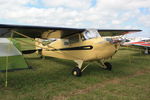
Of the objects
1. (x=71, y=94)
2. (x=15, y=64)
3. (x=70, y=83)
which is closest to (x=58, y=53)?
(x=15, y=64)

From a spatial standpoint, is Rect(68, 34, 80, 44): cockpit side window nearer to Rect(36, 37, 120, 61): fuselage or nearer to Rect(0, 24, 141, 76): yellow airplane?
Rect(0, 24, 141, 76): yellow airplane

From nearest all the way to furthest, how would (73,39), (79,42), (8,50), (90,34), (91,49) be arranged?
1. (91,49)
2. (90,34)
3. (8,50)
4. (79,42)
5. (73,39)

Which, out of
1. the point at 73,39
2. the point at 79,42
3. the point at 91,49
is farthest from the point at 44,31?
the point at 91,49

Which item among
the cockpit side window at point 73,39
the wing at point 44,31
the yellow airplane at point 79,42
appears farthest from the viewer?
the cockpit side window at point 73,39

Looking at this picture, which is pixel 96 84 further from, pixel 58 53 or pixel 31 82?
pixel 58 53

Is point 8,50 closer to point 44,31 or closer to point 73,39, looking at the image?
point 44,31

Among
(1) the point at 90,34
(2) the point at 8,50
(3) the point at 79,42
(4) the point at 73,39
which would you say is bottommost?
(2) the point at 8,50

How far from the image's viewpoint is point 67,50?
24.7 feet

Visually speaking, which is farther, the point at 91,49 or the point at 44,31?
the point at 44,31

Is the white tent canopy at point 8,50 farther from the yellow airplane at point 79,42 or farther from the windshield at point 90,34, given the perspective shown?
the windshield at point 90,34

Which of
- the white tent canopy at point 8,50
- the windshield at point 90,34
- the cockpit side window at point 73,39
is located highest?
the windshield at point 90,34

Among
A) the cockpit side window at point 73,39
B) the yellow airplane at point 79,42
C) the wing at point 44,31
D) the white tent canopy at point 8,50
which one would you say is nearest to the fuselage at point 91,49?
the yellow airplane at point 79,42

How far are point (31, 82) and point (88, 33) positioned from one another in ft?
10.5

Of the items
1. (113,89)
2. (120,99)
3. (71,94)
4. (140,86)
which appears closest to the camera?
(120,99)
